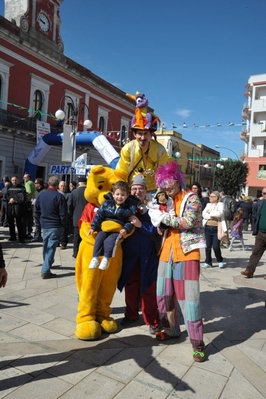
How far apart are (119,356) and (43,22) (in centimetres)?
2211

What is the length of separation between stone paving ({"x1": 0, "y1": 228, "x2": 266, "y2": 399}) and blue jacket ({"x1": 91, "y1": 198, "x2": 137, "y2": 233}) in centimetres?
114

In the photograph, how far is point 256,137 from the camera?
35469 mm

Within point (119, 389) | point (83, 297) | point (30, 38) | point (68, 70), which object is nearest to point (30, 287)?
point (83, 297)

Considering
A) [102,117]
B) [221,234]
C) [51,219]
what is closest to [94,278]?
[51,219]

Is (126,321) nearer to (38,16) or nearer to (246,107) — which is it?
(38,16)

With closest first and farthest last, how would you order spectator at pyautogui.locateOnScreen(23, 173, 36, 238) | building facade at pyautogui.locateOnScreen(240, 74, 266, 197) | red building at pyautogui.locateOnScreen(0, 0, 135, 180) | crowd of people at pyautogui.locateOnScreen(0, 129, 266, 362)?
crowd of people at pyautogui.locateOnScreen(0, 129, 266, 362), spectator at pyautogui.locateOnScreen(23, 173, 36, 238), red building at pyautogui.locateOnScreen(0, 0, 135, 180), building facade at pyautogui.locateOnScreen(240, 74, 266, 197)

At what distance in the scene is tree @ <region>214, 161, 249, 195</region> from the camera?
35656 millimetres

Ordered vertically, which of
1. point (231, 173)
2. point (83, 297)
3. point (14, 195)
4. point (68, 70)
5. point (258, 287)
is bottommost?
point (258, 287)

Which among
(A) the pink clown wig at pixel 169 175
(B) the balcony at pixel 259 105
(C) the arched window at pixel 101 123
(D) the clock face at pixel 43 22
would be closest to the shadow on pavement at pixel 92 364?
(A) the pink clown wig at pixel 169 175

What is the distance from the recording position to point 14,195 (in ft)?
27.7

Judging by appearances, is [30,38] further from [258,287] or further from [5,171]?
[258,287]

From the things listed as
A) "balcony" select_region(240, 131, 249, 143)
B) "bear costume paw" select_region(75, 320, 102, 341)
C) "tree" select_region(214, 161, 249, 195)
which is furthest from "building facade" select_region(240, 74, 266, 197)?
"bear costume paw" select_region(75, 320, 102, 341)

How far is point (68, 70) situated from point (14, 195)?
15686 mm

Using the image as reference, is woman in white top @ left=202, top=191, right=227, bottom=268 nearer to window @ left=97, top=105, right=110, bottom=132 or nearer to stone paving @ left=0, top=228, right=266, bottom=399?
stone paving @ left=0, top=228, right=266, bottom=399
